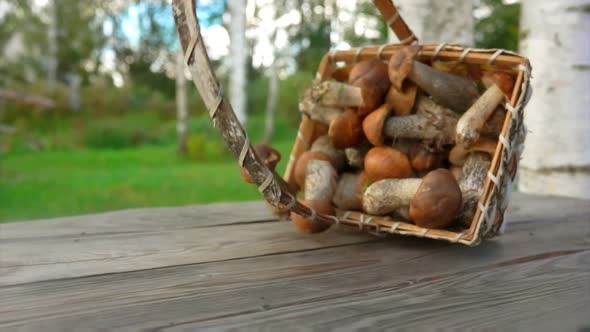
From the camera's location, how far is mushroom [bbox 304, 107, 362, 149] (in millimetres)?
1082

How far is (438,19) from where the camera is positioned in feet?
5.90

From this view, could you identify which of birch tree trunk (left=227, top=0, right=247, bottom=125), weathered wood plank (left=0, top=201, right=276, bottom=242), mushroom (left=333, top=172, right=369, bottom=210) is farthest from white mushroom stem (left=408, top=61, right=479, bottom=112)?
birch tree trunk (left=227, top=0, right=247, bottom=125)

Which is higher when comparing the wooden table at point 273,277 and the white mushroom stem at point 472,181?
the white mushroom stem at point 472,181

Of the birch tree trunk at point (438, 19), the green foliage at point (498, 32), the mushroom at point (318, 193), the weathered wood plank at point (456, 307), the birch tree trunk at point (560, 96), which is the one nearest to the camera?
the weathered wood plank at point (456, 307)

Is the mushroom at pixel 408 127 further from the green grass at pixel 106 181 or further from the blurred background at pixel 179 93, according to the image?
the green grass at pixel 106 181

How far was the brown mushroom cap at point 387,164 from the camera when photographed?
1.03 meters

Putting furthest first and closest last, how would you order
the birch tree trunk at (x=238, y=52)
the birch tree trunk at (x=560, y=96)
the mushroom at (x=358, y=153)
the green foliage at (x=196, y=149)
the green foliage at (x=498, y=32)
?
the green foliage at (x=196, y=149), the birch tree trunk at (x=238, y=52), the green foliage at (x=498, y=32), the birch tree trunk at (x=560, y=96), the mushroom at (x=358, y=153)

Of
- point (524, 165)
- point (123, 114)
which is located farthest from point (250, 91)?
point (524, 165)

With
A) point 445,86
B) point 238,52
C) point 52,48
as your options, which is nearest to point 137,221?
point 445,86

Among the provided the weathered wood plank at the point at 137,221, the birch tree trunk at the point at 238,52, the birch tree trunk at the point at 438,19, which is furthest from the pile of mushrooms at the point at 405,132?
the birch tree trunk at the point at 238,52

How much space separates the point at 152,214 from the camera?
4.45 feet

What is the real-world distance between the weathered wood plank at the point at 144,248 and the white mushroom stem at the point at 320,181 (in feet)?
0.32

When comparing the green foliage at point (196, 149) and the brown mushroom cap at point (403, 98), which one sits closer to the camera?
the brown mushroom cap at point (403, 98)

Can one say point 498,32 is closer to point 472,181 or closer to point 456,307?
point 472,181
